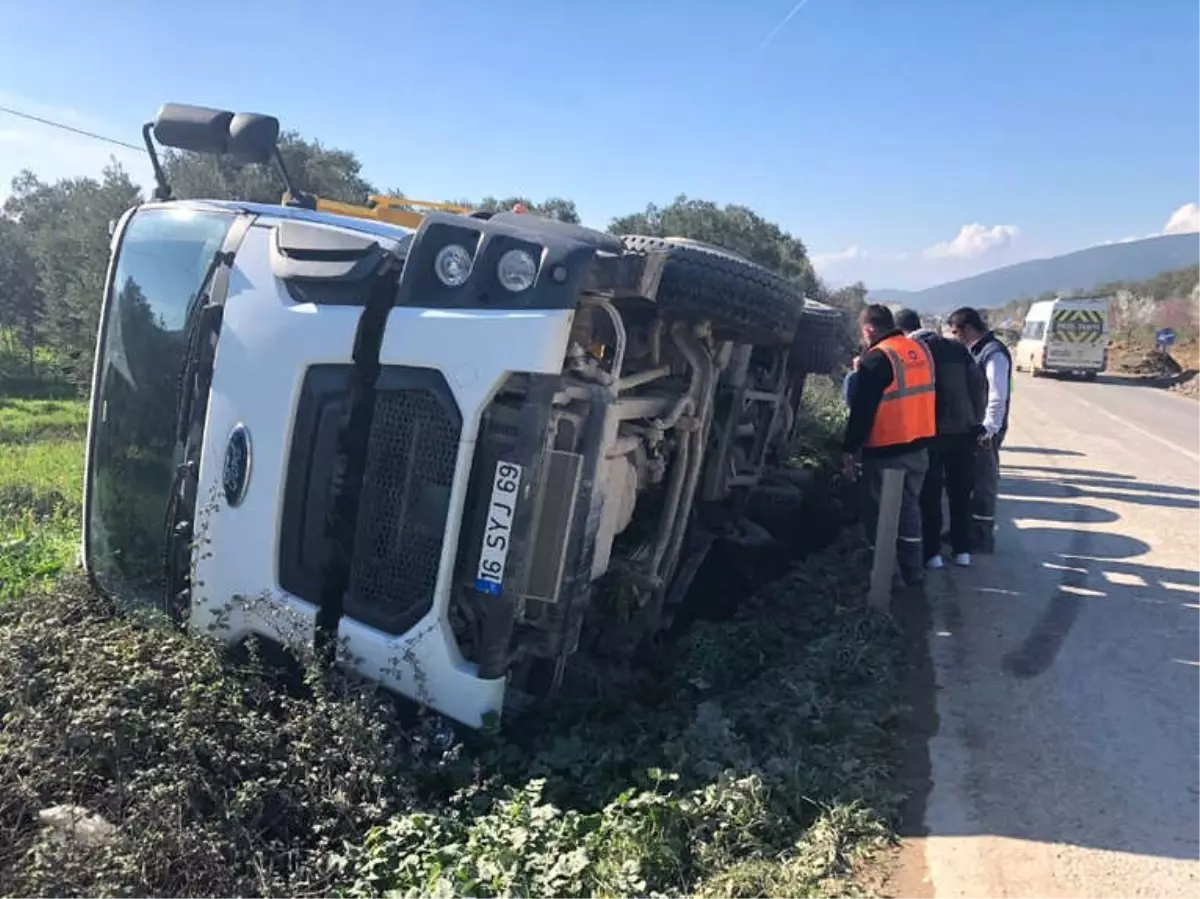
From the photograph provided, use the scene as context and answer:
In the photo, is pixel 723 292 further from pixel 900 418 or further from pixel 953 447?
pixel 953 447

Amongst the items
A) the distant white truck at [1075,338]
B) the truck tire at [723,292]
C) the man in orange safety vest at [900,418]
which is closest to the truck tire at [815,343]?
the man in orange safety vest at [900,418]

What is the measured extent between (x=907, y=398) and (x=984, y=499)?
1.36 m

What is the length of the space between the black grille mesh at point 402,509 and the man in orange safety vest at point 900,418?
300cm

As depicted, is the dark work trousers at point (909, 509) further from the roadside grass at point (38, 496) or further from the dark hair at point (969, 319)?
the roadside grass at point (38, 496)

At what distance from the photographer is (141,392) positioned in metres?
3.74

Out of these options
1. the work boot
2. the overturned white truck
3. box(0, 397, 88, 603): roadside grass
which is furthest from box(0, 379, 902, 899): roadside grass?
the work boot

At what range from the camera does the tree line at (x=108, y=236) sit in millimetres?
20109

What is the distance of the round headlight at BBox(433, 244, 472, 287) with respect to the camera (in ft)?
10.4

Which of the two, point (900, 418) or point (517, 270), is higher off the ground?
point (517, 270)

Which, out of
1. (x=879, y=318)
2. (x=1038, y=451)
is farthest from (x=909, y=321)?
(x=1038, y=451)

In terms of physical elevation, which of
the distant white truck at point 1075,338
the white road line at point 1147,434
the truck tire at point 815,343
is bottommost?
the white road line at point 1147,434

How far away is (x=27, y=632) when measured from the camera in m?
3.60

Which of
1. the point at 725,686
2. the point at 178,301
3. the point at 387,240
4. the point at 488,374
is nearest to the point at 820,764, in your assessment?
the point at 725,686

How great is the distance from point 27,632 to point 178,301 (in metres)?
1.35
